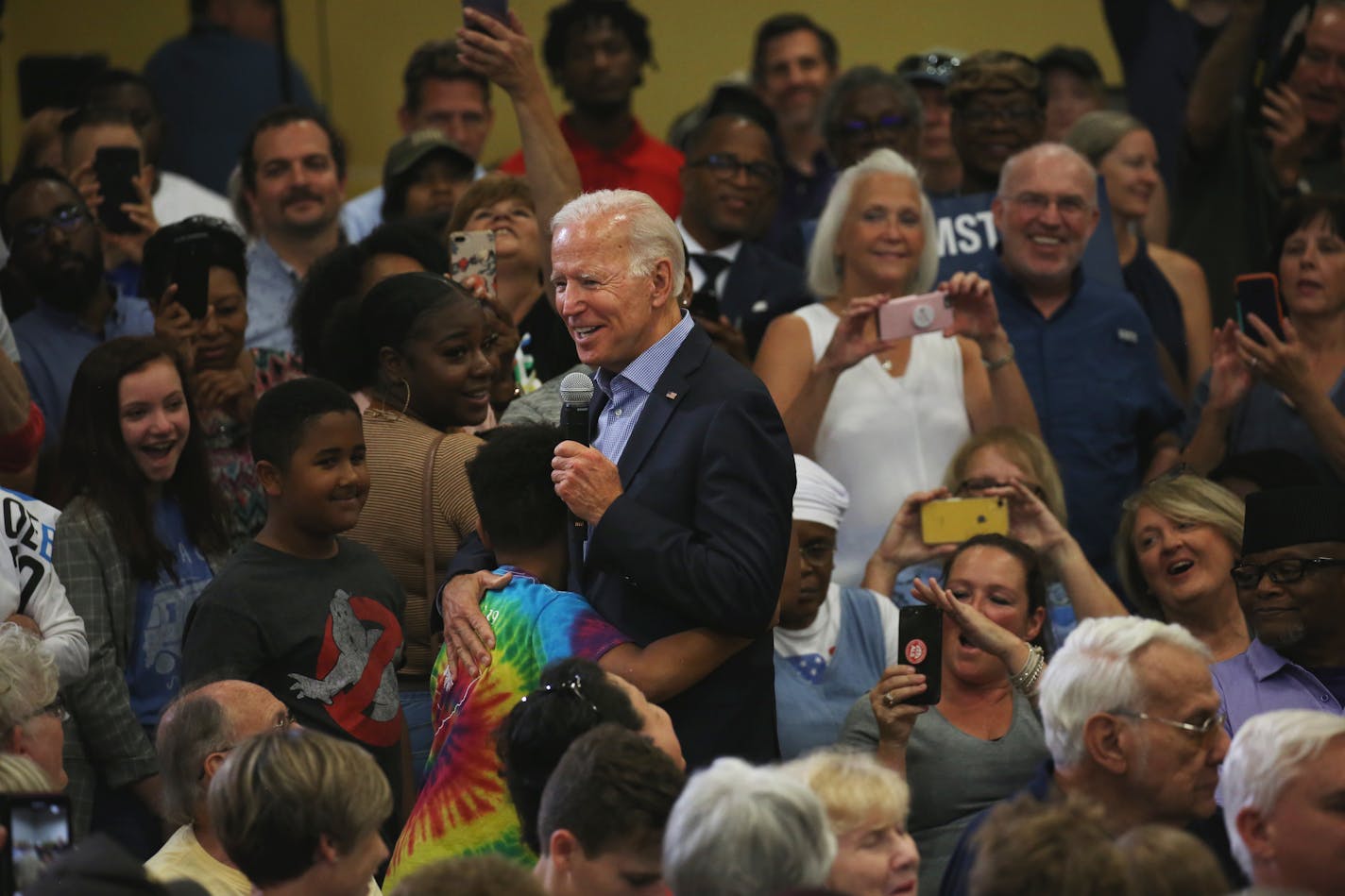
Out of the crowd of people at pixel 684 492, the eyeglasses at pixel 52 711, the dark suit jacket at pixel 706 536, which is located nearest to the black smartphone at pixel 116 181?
the crowd of people at pixel 684 492

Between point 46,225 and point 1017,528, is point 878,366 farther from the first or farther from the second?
point 46,225

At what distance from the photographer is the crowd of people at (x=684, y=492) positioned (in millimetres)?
3164

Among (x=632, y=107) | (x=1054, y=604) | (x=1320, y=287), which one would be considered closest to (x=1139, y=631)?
(x=1054, y=604)

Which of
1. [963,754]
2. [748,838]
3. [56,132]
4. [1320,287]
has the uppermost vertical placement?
[56,132]

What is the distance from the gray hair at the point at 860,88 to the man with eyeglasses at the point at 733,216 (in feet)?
1.96

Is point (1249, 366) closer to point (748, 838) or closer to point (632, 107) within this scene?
point (748, 838)

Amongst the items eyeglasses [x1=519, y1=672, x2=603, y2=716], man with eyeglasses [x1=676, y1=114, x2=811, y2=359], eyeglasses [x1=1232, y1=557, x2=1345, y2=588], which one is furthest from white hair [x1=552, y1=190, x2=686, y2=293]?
man with eyeglasses [x1=676, y1=114, x2=811, y2=359]

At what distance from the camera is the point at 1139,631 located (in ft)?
11.9

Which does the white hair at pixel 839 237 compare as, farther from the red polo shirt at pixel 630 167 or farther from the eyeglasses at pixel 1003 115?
the red polo shirt at pixel 630 167

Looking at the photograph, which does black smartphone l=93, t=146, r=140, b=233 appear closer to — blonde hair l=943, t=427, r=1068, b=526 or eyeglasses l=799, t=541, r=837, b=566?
eyeglasses l=799, t=541, r=837, b=566

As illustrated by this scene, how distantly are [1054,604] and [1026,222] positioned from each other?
1.25 metres

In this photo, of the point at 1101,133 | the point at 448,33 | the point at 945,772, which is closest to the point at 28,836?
the point at 945,772

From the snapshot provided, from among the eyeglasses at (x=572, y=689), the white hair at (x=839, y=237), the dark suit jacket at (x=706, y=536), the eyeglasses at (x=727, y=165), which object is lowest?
the eyeglasses at (x=572, y=689)

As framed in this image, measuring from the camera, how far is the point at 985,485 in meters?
5.21
